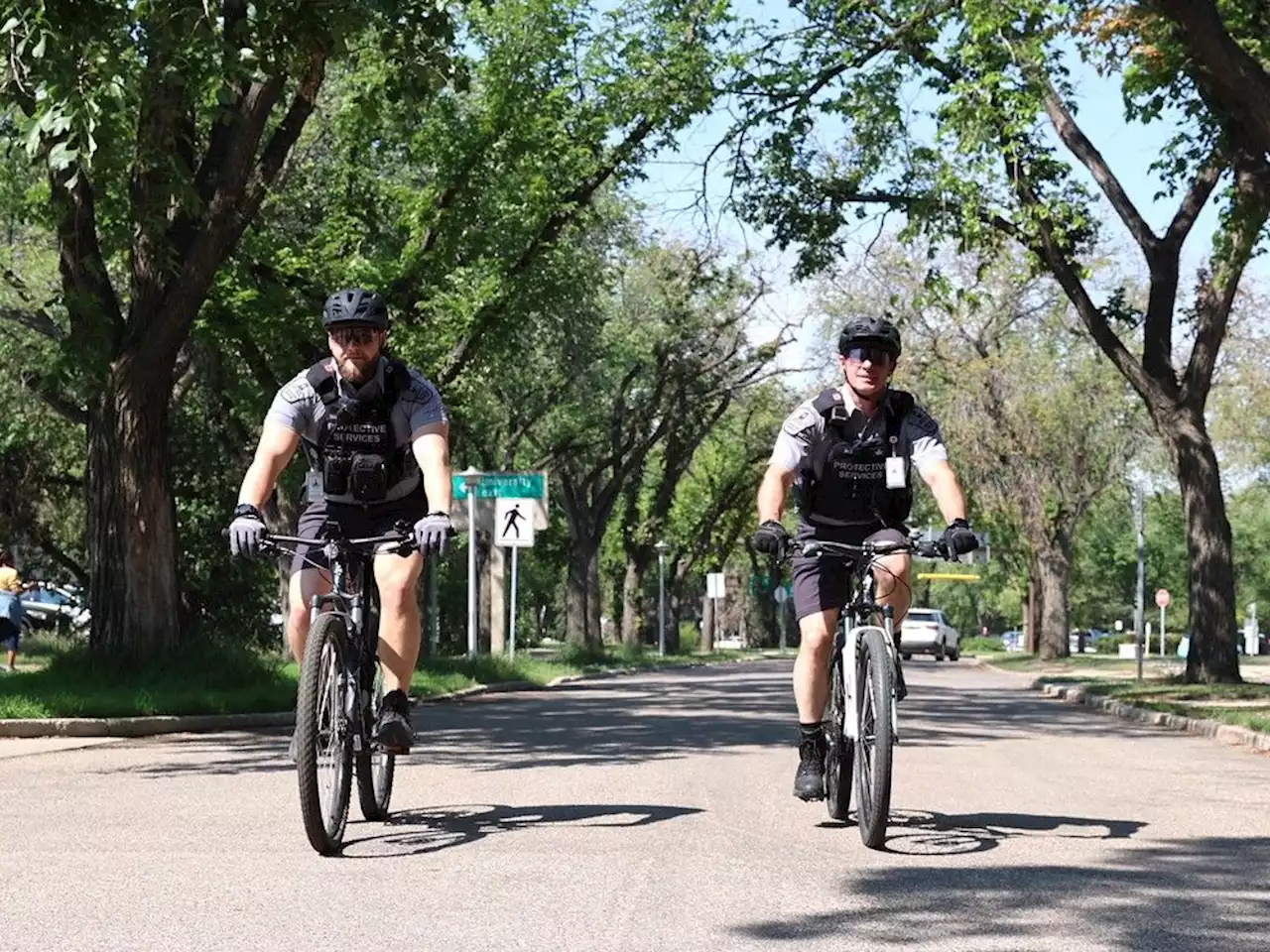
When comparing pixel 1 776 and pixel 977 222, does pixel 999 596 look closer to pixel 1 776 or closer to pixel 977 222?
pixel 977 222

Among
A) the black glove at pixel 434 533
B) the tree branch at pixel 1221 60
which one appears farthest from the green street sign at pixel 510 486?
the black glove at pixel 434 533

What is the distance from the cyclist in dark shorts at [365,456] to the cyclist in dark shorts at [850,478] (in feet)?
4.61

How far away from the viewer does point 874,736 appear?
718 cm

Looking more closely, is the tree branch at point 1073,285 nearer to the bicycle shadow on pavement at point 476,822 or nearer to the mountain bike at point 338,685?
the bicycle shadow on pavement at point 476,822

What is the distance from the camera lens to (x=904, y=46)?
23.2m

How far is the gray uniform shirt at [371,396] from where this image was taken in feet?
24.5

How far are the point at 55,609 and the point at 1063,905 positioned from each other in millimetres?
53658

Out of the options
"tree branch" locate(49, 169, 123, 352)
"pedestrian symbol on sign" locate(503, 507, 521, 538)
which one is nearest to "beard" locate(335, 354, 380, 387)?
"tree branch" locate(49, 169, 123, 352)

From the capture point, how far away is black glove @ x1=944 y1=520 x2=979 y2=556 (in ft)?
23.7

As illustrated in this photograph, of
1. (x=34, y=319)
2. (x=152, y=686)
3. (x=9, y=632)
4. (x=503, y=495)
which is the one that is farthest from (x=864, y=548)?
(x=34, y=319)

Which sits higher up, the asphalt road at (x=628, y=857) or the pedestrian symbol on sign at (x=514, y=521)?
the pedestrian symbol on sign at (x=514, y=521)

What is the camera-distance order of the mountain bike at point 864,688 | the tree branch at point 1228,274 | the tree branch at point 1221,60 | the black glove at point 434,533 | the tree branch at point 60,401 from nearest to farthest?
1. the black glove at point 434,533
2. the mountain bike at point 864,688
3. the tree branch at point 1221,60
4. the tree branch at point 1228,274
5. the tree branch at point 60,401

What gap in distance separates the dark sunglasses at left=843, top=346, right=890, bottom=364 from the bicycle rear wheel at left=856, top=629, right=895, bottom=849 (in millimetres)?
1101

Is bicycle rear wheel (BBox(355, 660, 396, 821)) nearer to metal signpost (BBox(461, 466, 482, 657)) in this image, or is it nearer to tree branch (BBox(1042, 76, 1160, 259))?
tree branch (BBox(1042, 76, 1160, 259))
